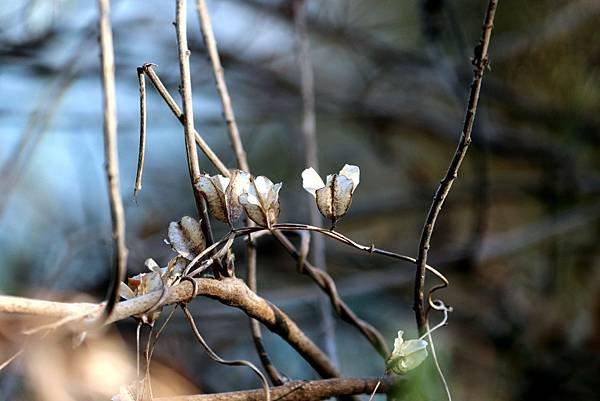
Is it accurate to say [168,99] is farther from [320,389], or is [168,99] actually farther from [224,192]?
[320,389]

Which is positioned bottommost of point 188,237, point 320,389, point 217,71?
point 320,389

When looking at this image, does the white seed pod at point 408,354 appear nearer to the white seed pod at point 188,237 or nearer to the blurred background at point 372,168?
the white seed pod at point 188,237

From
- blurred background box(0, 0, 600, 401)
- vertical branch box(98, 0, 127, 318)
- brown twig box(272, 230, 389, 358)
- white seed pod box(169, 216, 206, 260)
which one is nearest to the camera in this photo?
vertical branch box(98, 0, 127, 318)

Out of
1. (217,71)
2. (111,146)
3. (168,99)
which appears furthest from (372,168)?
(111,146)

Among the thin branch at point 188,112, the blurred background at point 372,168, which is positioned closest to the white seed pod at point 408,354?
the thin branch at point 188,112

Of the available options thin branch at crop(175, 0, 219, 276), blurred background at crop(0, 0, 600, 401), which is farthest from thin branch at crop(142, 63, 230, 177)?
blurred background at crop(0, 0, 600, 401)

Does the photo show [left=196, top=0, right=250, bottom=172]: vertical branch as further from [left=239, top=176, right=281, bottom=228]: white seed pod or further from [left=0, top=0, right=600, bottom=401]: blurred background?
[left=0, top=0, right=600, bottom=401]: blurred background
